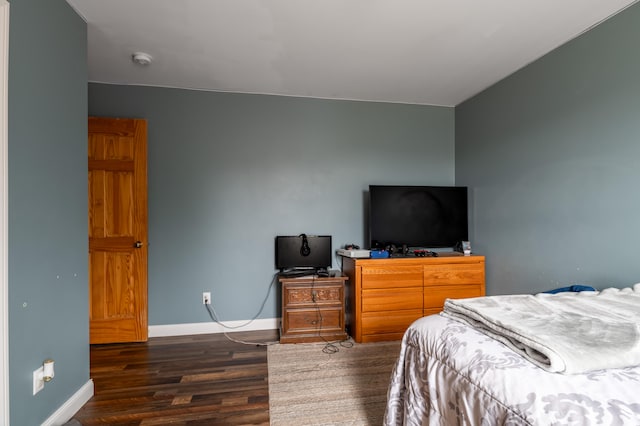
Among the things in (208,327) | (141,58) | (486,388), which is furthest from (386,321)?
(141,58)

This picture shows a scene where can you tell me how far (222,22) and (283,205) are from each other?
1717mm

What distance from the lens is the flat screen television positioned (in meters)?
3.20

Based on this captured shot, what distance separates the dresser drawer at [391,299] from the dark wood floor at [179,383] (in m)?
0.99

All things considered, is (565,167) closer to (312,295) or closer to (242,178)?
(312,295)

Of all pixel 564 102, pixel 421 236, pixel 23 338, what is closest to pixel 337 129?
pixel 421 236

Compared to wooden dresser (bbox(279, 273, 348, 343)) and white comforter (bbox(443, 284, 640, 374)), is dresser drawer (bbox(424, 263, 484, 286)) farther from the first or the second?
white comforter (bbox(443, 284, 640, 374))

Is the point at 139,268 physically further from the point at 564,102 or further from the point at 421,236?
the point at 564,102

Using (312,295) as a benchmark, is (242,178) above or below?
above

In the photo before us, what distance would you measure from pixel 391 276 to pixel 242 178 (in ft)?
5.81

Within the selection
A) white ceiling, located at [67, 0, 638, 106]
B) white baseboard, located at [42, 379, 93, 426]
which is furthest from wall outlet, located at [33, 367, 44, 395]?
white ceiling, located at [67, 0, 638, 106]

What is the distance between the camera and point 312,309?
2.89 m

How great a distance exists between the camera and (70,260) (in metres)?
1.84

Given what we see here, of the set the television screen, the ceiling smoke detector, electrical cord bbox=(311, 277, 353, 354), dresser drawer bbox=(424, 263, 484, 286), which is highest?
the ceiling smoke detector

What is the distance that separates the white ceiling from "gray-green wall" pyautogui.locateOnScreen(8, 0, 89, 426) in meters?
0.45
